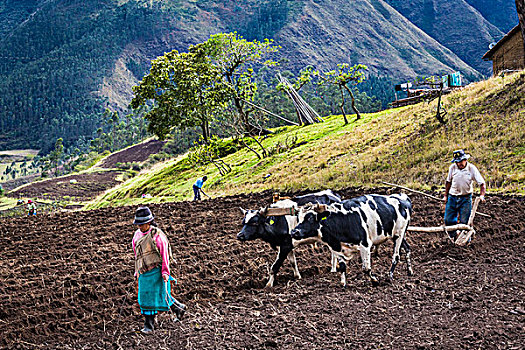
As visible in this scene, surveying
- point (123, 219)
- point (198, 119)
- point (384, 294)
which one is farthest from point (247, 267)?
point (198, 119)

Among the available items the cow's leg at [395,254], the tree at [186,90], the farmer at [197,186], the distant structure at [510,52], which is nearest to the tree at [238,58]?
the tree at [186,90]

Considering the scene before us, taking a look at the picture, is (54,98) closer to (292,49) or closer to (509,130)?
(292,49)

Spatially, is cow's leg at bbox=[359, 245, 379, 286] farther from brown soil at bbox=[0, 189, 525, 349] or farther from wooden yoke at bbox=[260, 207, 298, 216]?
wooden yoke at bbox=[260, 207, 298, 216]

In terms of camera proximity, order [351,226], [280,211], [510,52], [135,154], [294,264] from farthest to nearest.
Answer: [135,154], [510,52], [294,264], [280,211], [351,226]

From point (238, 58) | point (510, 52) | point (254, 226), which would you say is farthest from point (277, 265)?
point (510, 52)

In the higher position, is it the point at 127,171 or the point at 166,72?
the point at 166,72

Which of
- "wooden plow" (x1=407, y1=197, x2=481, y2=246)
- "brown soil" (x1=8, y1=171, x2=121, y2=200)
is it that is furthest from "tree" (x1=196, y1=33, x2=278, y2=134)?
"wooden plow" (x1=407, y1=197, x2=481, y2=246)

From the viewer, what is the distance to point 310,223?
9.11 meters

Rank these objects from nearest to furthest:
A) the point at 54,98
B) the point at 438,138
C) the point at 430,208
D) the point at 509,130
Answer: the point at 430,208
the point at 509,130
the point at 438,138
the point at 54,98

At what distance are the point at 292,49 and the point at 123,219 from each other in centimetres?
17717

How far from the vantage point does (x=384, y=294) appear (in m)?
8.41

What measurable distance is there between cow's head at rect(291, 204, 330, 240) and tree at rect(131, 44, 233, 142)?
27.9 m

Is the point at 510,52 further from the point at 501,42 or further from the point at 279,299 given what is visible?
the point at 279,299

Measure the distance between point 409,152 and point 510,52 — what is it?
18549 millimetres
